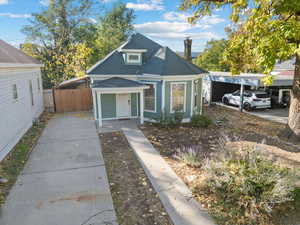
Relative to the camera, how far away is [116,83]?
11.5 meters

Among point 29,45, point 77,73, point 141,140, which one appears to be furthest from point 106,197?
point 29,45

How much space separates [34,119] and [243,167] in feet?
37.6

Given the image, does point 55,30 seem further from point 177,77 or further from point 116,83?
point 177,77

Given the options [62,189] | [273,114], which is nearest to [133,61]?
[62,189]

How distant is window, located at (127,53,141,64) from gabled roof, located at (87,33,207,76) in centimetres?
33

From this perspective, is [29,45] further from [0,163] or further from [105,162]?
[105,162]

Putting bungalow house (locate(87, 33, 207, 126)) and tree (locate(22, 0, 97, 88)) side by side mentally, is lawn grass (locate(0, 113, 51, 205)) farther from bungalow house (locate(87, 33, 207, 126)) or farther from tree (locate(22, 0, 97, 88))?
tree (locate(22, 0, 97, 88))

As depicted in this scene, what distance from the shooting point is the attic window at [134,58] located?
1274 cm

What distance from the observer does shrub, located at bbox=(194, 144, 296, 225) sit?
382 centimetres

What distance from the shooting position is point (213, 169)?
15.2 ft

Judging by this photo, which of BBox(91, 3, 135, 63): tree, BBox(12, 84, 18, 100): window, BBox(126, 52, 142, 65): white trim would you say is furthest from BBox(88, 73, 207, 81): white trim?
BBox(91, 3, 135, 63): tree

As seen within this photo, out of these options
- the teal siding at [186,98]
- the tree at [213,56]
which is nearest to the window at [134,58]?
the teal siding at [186,98]

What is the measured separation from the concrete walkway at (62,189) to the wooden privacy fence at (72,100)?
6836 millimetres

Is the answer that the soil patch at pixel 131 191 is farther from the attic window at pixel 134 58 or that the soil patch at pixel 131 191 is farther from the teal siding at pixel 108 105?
the attic window at pixel 134 58
